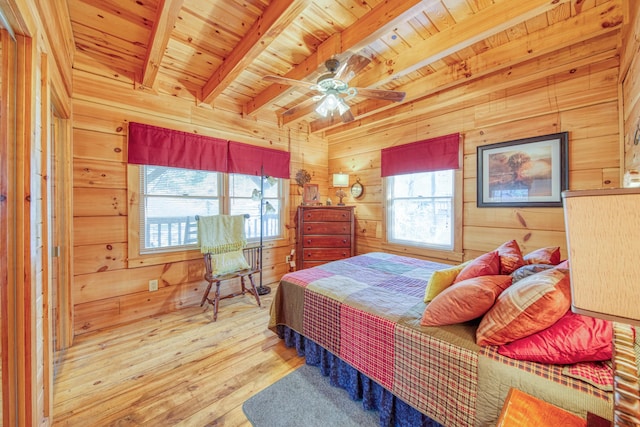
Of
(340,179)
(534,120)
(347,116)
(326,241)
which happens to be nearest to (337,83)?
(347,116)

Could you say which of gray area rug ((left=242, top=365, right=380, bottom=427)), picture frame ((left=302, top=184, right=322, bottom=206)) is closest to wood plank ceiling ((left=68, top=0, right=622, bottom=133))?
picture frame ((left=302, top=184, right=322, bottom=206))

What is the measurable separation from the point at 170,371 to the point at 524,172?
144 inches

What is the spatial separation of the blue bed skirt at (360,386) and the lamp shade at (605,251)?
1.19 meters

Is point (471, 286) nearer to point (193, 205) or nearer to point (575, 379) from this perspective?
point (575, 379)

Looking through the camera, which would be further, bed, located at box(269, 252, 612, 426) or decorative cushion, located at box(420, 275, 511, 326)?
decorative cushion, located at box(420, 275, 511, 326)

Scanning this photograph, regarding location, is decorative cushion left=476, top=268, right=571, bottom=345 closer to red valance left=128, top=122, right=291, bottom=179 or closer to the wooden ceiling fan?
the wooden ceiling fan

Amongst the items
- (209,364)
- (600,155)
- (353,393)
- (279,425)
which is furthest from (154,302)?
(600,155)

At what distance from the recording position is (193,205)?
3.11 m

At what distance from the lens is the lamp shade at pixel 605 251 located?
463 mm

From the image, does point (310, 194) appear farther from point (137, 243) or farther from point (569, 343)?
point (569, 343)

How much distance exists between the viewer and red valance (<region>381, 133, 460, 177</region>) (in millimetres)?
3049

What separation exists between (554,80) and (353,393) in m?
3.24

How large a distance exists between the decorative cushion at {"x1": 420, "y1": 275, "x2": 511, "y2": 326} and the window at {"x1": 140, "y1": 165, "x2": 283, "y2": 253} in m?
2.56

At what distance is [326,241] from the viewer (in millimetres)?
3752
